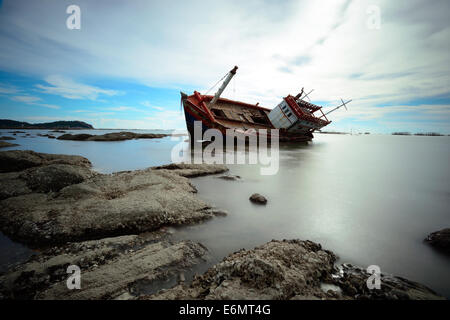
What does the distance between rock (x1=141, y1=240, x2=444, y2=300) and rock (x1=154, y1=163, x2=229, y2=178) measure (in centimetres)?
617

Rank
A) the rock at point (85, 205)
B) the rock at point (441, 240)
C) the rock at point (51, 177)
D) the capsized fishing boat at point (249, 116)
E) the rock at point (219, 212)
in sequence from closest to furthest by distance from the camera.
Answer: the rock at point (85, 205) → the rock at point (441, 240) → the rock at point (219, 212) → the rock at point (51, 177) → the capsized fishing boat at point (249, 116)

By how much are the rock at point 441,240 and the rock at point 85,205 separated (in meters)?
5.79

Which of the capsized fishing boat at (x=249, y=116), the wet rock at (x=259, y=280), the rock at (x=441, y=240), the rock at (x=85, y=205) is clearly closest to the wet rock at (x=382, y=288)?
the wet rock at (x=259, y=280)

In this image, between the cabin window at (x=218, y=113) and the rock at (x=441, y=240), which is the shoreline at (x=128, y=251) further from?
the cabin window at (x=218, y=113)

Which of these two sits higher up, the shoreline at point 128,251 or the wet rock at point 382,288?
the shoreline at point 128,251

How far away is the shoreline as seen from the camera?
2496 mm

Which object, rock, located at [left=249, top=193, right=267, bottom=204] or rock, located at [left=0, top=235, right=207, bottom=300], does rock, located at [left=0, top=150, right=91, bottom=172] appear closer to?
rock, located at [left=0, top=235, right=207, bottom=300]

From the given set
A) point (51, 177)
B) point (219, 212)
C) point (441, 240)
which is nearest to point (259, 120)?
point (219, 212)

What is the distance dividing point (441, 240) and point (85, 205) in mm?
8921

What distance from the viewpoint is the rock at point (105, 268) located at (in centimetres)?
246

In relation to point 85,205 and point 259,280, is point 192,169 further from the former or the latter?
point 259,280

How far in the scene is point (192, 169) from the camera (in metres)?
9.54
